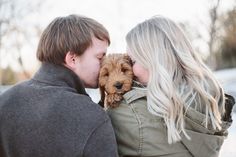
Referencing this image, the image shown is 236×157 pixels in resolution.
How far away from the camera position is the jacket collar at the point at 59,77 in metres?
2.88

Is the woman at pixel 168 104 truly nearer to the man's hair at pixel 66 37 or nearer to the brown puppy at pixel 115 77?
the brown puppy at pixel 115 77

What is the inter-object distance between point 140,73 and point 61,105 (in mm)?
544

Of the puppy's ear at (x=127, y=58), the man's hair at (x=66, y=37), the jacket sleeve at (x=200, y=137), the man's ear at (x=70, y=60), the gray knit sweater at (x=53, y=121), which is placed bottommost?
the jacket sleeve at (x=200, y=137)

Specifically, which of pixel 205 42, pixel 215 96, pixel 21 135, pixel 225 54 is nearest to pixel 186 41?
pixel 215 96

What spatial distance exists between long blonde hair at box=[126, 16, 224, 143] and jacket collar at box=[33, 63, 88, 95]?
1.22 ft

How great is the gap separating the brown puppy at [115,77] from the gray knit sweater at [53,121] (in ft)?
0.71

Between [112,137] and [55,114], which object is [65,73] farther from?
[112,137]

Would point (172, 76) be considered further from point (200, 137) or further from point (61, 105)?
point (61, 105)

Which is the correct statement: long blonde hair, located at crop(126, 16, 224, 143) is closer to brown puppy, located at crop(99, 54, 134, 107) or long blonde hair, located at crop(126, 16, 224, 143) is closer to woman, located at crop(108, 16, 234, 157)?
woman, located at crop(108, 16, 234, 157)

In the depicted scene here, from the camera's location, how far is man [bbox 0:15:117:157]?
2.68 metres

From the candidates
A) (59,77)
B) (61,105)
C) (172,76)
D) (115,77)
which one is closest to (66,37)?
(59,77)

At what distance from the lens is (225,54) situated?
121 ft

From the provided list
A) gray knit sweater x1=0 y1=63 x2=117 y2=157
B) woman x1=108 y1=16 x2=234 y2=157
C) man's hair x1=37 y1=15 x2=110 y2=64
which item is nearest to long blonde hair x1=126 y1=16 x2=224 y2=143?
woman x1=108 y1=16 x2=234 y2=157

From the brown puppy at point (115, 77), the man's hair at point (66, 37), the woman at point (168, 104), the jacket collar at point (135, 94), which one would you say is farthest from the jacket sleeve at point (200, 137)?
the man's hair at point (66, 37)
